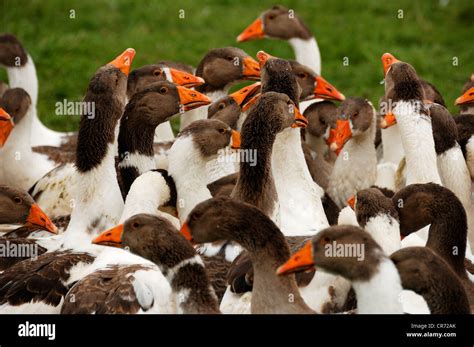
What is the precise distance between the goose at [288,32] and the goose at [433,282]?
6.11 m

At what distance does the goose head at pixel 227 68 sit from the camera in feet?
38.4

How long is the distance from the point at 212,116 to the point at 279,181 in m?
1.40

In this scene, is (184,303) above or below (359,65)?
below

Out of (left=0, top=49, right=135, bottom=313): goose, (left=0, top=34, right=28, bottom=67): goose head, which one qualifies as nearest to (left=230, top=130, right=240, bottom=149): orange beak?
(left=0, top=49, right=135, bottom=313): goose

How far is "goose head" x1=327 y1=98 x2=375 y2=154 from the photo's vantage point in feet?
36.3

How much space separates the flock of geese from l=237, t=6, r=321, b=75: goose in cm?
100

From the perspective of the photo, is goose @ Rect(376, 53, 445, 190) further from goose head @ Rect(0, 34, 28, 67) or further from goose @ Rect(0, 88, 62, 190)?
goose head @ Rect(0, 34, 28, 67)

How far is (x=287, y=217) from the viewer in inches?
390

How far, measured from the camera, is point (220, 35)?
1772 cm

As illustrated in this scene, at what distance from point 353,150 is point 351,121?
1.10ft

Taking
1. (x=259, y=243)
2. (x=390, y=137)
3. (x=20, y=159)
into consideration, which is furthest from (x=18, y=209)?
(x=390, y=137)

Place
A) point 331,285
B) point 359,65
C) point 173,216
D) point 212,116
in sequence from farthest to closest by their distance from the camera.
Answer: point 359,65, point 212,116, point 173,216, point 331,285
